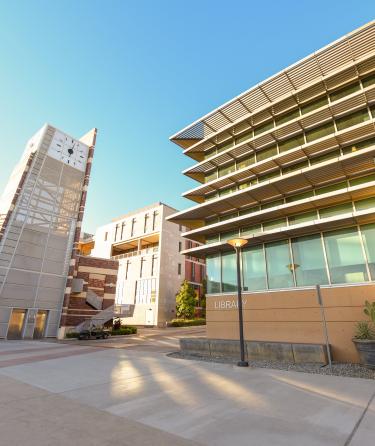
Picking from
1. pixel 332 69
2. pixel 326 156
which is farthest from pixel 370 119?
pixel 332 69

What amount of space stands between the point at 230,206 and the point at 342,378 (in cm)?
1208

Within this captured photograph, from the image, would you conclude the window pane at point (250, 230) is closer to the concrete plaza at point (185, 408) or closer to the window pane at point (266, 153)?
the window pane at point (266, 153)

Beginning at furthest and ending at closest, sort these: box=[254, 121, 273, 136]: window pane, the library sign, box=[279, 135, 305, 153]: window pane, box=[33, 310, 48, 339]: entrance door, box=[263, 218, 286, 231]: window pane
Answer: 1. box=[33, 310, 48, 339]: entrance door
2. box=[254, 121, 273, 136]: window pane
3. box=[279, 135, 305, 153]: window pane
4. the library sign
5. box=[263, 218, 286, 231]: window pane

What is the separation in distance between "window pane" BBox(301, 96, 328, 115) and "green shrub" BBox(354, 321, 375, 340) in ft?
41.5

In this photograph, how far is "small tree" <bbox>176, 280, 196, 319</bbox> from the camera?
4641 centimetres

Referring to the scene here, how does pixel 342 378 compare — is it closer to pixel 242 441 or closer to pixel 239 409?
pixel 239 409

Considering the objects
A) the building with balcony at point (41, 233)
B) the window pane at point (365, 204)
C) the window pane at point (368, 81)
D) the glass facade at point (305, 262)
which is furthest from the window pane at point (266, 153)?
the building with balcony at point (41, 233)

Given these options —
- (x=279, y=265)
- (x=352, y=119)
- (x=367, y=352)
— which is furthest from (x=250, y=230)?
(x=367, y=352)

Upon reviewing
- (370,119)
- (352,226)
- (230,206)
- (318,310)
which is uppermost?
(370,119)

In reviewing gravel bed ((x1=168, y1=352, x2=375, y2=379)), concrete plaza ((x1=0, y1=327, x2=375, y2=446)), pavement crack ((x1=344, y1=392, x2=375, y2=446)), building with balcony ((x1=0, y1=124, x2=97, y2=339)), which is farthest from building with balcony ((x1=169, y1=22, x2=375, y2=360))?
building with balcony ((x1=0, y1=124, x2=97, y2=339))

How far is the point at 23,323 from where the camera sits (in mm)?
25859

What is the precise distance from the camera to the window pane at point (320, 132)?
52.4 feet

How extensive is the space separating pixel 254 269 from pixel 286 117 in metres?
10.4

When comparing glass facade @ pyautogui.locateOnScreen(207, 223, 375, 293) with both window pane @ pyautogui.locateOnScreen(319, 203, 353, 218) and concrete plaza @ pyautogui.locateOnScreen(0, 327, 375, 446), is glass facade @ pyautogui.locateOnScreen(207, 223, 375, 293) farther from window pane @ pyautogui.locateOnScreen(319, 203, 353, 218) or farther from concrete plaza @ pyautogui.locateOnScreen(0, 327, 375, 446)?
concrete plaza @ pyautogui.locateOnScreen(0, 327, 375, 446)
